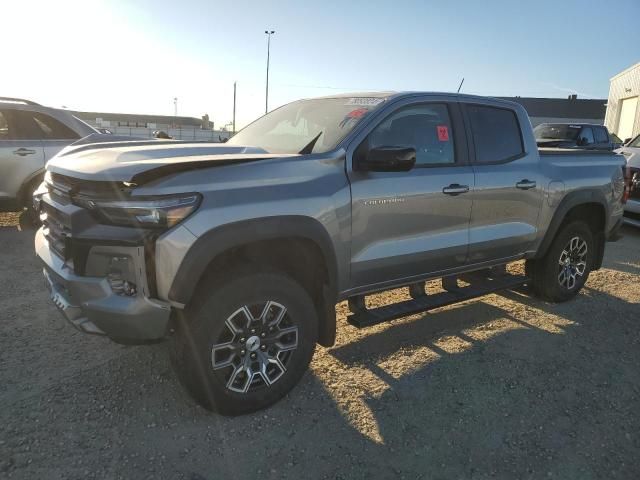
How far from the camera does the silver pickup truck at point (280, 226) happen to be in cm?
255

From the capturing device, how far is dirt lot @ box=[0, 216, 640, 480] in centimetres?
259

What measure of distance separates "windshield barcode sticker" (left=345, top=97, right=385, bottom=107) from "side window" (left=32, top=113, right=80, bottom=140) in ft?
16.8

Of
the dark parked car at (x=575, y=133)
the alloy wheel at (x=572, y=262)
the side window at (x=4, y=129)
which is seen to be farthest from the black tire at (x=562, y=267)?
the dark parked car at (x=575, y=133)

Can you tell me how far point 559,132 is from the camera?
13.4 meters

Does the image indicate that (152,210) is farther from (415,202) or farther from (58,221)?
(415,202)

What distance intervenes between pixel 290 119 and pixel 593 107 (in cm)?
6577

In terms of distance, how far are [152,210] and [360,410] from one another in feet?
5.68

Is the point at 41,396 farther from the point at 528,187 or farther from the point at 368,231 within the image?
the point at 528,187

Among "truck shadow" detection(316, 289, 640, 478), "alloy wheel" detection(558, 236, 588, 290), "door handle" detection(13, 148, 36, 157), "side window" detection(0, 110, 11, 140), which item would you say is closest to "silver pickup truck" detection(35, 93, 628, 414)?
"truck shadow" detection(316, 289, 640, 478)

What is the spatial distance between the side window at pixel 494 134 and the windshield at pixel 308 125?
998 mm

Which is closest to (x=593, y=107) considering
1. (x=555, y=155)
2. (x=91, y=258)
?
(x=555, y=155)

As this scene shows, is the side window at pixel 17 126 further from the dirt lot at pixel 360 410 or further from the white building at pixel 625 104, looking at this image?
the white building at pixel 625 104

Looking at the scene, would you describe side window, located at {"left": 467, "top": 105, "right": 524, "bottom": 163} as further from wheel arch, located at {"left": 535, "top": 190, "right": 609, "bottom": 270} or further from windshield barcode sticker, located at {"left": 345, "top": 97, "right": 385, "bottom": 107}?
windshield barcode sticker, located at {"left": 345, "top": 97, "right": 385, "bottom": 107}

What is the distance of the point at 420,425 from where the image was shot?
9.72 feet
